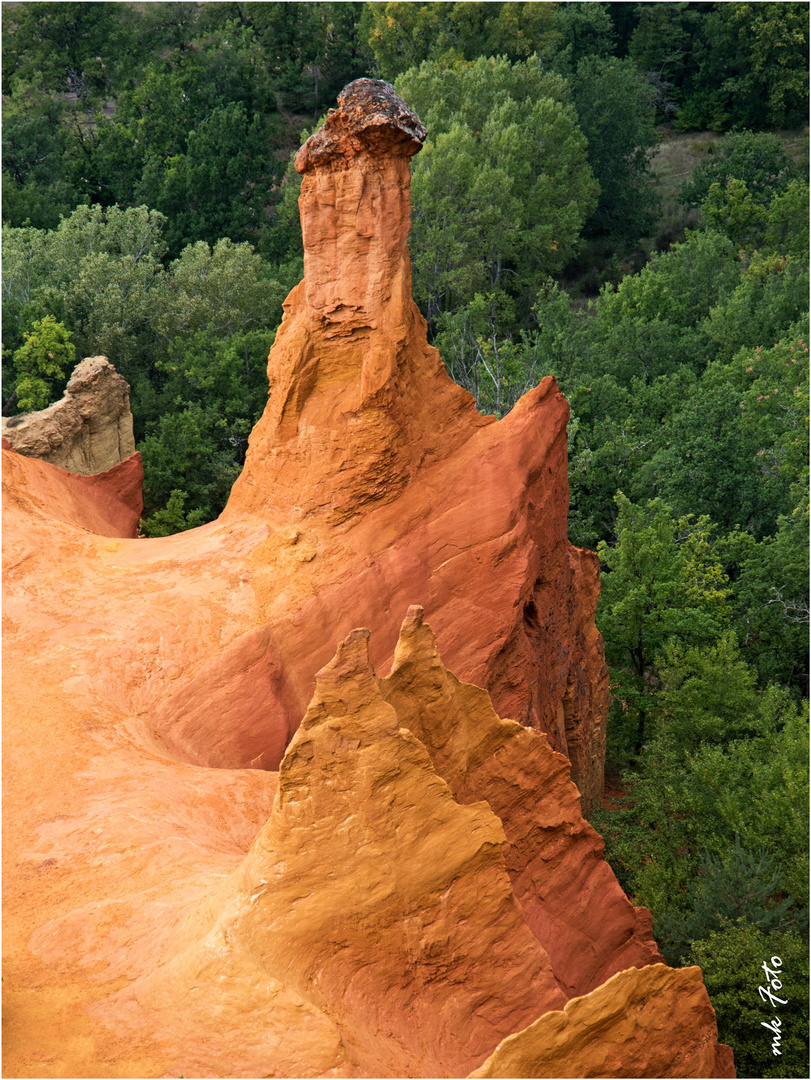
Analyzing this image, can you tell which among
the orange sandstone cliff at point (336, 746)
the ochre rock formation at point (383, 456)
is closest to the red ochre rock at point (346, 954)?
the orange sandstone cliff at point (336, 746)

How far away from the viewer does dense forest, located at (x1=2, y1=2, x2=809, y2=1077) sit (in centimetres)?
1927

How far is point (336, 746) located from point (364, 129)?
9.85 metres

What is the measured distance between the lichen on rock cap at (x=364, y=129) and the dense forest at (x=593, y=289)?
11883 mm

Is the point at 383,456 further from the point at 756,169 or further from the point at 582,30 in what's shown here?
the point at 582,30

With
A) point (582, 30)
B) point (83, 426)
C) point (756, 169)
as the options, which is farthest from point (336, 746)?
point (582, 30)

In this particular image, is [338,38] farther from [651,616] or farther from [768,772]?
[768,772]

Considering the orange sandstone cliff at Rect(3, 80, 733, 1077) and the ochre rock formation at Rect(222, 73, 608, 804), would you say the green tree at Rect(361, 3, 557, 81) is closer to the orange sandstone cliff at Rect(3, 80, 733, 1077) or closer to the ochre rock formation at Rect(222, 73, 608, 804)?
the ochre rock formation at Rect(222, 73, 608, 804)

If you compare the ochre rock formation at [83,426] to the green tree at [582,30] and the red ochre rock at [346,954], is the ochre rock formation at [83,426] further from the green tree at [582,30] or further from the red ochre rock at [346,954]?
the green tree at [582,30]

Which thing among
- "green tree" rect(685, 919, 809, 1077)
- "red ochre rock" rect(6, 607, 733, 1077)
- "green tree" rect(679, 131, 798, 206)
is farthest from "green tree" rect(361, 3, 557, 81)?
"red ochre rock" rect(6, 607, 733, 1077)

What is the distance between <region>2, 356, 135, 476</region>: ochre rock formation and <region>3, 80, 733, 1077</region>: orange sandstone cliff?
2.98m

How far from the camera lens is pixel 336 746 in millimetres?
8281

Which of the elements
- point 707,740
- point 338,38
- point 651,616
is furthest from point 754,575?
point 338,38

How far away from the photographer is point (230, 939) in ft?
26.8

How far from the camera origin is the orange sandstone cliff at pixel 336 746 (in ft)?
26.7
